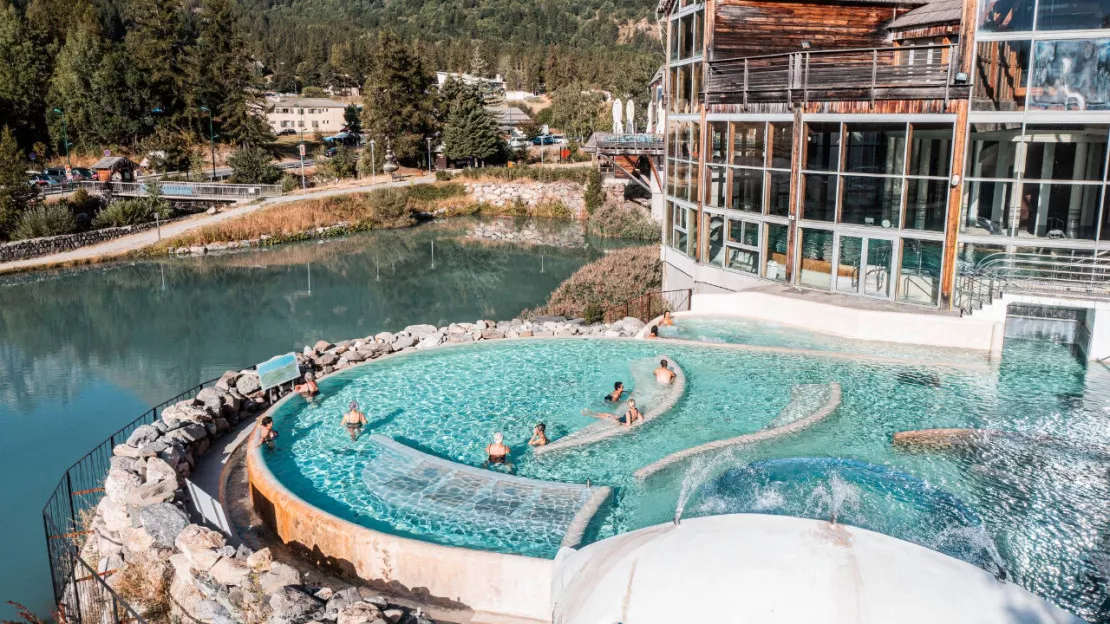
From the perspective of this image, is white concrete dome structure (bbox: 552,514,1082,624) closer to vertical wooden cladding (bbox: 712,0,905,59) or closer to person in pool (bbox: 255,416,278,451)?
person in pool (bbox: 255,416,278,451)

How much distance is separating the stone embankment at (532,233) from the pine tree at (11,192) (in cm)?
2095

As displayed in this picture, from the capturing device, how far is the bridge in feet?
153

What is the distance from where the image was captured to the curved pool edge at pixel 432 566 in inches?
381

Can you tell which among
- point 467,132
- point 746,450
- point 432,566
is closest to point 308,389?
point 432,566

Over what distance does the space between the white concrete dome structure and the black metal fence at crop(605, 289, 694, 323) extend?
49.6ft

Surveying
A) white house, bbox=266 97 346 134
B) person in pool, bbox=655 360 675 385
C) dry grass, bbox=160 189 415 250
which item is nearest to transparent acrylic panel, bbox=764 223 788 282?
person in pool, bbox=655 360 675 385

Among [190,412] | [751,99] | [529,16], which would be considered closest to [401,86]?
[751,99]

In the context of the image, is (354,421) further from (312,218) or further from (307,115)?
(307,115)

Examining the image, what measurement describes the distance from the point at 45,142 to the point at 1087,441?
67941 millimetres

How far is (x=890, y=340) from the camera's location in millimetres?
16969

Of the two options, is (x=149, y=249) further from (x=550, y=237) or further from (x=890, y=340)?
(x=890, y=340)

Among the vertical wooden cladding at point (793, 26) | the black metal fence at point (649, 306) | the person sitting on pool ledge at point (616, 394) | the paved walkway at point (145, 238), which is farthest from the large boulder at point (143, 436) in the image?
the paved walkway at point (145, 238)

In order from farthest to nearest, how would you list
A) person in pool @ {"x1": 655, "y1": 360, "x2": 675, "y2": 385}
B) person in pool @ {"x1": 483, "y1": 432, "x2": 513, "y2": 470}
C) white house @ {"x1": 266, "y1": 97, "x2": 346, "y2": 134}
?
white house @ {"x1": 266, "y1": 97, "x2": 346, "y2": 134}
person in pool @ {"x1": 655, "y1": 360, "x2": 675, "y2": 385}
person in pool @ {"x1": 483, "y1": 432, "x2": 513, "y2": 470}

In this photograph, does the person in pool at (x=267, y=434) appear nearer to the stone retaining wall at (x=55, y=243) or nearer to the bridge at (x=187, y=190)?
the stone retaining wall at (x=55, y=243)
